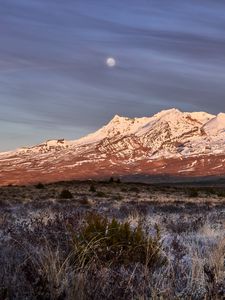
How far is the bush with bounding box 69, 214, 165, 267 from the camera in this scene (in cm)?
687

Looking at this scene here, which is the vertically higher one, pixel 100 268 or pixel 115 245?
pixel 115 245

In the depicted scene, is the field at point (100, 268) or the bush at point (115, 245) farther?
the bush at point (115, 245)

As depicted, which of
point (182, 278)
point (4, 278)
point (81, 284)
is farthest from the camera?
point (182, 278)

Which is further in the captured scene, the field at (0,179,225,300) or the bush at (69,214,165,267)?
the bush at (69,214,165,267)

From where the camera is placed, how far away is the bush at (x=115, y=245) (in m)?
6.87

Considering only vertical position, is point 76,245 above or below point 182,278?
above

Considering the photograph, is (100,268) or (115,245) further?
(115,245)

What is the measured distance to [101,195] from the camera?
40.1m

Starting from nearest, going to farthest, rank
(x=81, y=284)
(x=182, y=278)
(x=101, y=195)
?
(x=81, y=284) → (x=182, y=278) → (x=101, y=195)

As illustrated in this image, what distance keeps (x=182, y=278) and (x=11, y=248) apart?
2.35 meters

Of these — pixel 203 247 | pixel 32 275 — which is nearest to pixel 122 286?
pixel 32 275

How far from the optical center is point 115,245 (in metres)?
7.13

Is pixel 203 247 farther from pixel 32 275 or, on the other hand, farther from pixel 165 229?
pixel 32 275

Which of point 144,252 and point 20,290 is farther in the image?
point 144,252
